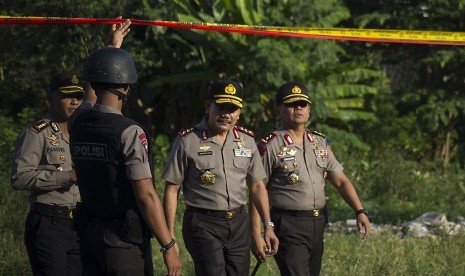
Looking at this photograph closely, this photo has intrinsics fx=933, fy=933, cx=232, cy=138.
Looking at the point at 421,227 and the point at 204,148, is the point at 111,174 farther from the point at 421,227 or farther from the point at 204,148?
the point at 421,227

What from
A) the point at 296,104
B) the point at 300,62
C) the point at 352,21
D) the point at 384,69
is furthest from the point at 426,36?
the point at 384,69

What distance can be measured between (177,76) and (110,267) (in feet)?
35.6

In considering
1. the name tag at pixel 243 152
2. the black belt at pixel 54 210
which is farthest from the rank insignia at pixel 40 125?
the name tag at pixel 243 152

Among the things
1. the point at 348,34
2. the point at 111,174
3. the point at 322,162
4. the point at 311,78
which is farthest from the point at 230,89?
the point at 311,78

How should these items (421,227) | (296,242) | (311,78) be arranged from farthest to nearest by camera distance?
(311,78) → (421,227) → (296,242)

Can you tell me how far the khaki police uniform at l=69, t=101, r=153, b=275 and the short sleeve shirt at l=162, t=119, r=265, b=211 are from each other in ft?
3.78

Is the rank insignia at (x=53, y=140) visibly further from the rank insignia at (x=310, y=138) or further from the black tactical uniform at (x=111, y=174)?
the rank insignia at (x=310, y=138)

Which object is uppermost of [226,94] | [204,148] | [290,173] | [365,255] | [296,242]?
[226,94]

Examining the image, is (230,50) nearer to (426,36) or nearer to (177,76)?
(177,76)

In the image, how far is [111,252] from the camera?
5238mm

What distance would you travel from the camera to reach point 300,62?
1517 centimetres

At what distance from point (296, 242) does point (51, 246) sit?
1834mm

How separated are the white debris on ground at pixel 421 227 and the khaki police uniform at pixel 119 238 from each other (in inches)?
216

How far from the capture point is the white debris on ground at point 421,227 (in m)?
10.6
